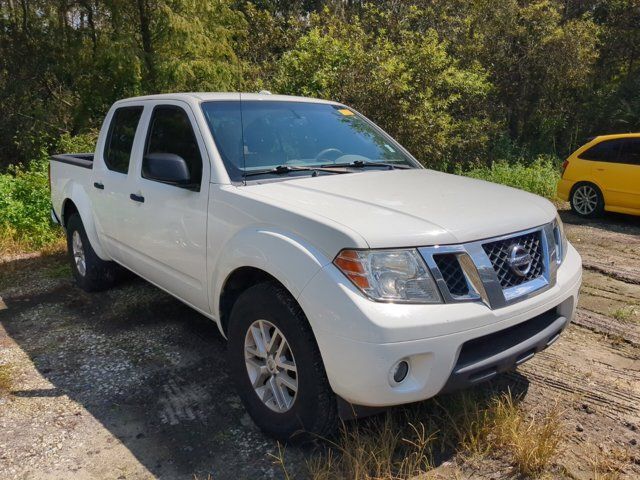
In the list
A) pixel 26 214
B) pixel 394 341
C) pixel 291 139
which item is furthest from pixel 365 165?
pixel 26 214

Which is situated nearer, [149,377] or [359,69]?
[149,377]

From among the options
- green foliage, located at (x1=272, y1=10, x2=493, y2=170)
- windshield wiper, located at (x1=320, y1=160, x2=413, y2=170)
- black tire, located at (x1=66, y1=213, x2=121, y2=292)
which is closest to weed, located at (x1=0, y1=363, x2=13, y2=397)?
black tire, located at (x1=66, y1=213, x2=121, y2=292)

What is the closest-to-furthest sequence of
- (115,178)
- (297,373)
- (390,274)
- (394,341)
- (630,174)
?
(394,341) → (390,274) → (297,373) → (115,178) → (630,174)

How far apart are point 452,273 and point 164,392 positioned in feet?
6.76

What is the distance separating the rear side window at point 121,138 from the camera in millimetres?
4273

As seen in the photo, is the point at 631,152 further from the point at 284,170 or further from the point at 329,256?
the point at 329,256

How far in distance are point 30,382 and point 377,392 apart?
257 cm

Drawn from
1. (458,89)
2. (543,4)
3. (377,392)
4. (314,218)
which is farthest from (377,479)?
(543,4)

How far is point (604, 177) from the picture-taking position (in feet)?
28.4

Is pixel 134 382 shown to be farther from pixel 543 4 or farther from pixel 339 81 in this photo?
pixel 543 4

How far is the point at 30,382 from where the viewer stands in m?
3.56

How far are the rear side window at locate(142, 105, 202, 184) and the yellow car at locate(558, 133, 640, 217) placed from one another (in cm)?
746

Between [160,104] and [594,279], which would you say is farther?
[594,279]

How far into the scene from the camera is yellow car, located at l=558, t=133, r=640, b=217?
8328 mm
